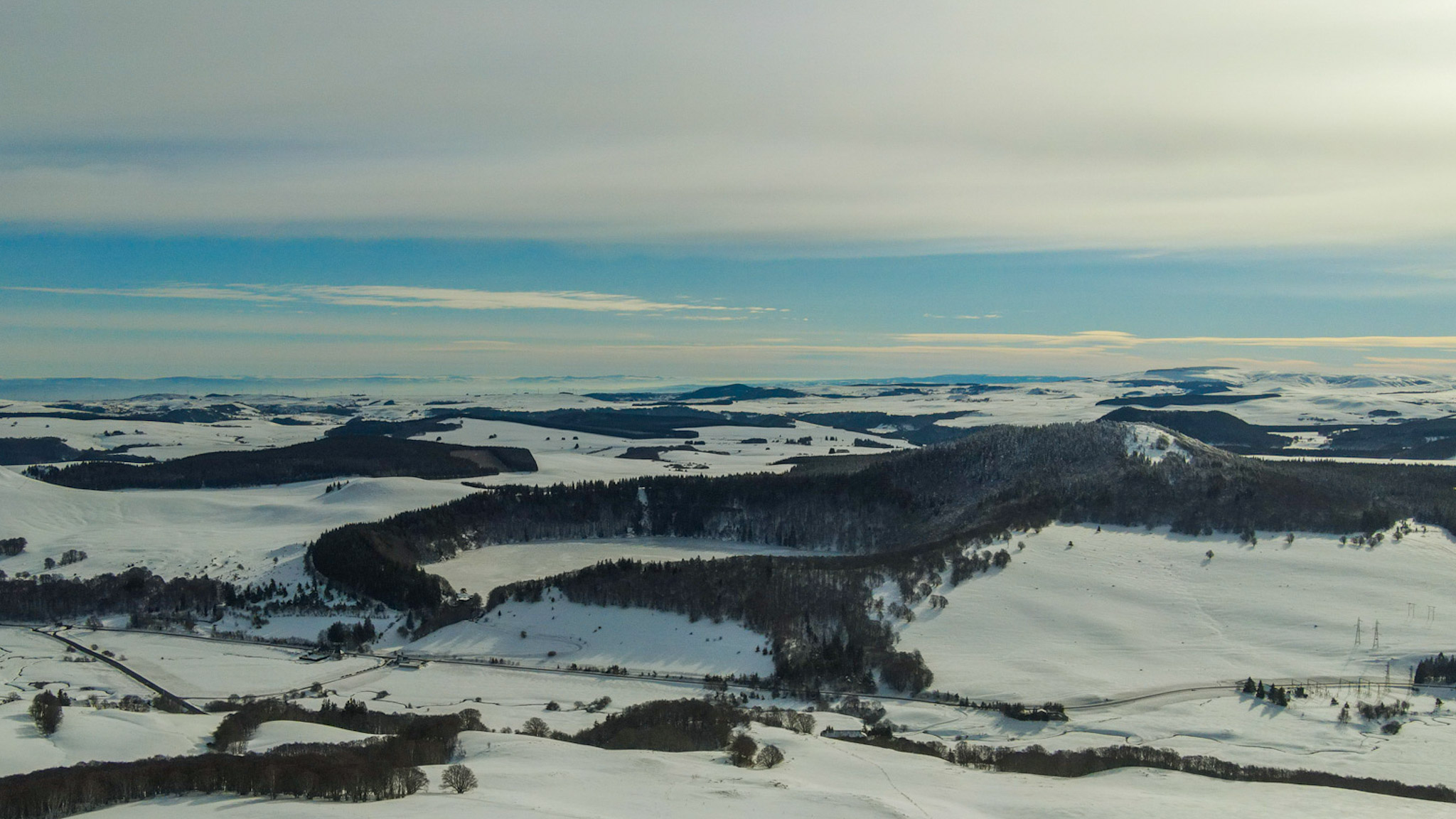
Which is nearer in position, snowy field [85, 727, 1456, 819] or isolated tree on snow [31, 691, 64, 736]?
snowy field [85, 727, 1456, 819]

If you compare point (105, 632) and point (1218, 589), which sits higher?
point (1218, 589)

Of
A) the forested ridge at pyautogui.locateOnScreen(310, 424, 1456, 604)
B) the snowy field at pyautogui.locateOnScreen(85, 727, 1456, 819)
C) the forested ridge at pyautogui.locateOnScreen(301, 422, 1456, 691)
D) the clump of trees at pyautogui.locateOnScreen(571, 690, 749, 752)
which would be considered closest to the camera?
the snowy field at pyautogui.locateOnScreen(85, 727, 1456, 819)

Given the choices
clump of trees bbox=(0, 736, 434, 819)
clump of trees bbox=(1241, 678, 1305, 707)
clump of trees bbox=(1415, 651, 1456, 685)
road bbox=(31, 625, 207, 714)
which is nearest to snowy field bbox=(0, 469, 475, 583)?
road bbox=(31, 625, 207, 714)

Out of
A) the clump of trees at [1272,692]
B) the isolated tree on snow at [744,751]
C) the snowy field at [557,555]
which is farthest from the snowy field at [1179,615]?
the snowy field at [557,555]

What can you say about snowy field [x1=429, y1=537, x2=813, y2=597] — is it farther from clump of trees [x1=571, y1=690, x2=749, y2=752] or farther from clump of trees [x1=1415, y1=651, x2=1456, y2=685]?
clump of trees [x1=1415, y1=651, x2=1456, y2=685]

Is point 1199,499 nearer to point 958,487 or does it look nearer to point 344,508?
point 958,487

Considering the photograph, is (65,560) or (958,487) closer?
(65,560)

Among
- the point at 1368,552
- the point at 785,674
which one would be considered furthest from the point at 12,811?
the point at 1368,552
